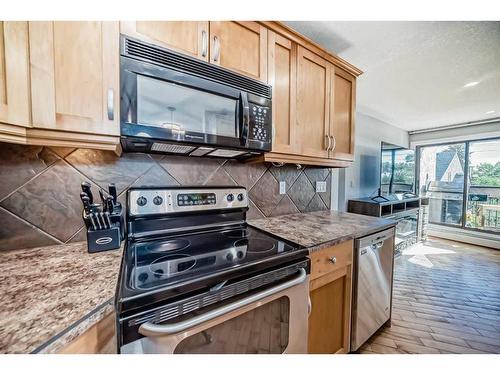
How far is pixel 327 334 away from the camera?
1147mm

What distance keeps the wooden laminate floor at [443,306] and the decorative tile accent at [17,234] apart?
6.90 ft

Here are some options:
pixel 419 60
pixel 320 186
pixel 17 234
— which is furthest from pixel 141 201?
pixel 419 60

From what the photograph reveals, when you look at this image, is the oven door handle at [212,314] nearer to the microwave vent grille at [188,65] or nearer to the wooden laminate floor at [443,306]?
the microwave vent grille at [188,65]

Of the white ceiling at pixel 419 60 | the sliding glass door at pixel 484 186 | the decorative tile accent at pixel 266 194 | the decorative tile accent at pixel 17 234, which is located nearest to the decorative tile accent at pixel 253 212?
the decorative tile accent at pixel 266 194

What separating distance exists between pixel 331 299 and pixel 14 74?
1.70 m

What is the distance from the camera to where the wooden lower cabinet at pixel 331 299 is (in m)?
1.05

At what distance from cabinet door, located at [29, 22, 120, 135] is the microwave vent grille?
0.08m

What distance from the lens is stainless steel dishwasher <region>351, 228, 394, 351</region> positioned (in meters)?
1.24

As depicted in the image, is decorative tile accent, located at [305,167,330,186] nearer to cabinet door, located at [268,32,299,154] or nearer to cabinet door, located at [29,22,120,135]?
cabinet door, located at [268,32,299,154]

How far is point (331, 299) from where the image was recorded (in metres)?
1.15

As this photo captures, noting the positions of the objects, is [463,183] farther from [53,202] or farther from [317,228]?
[53,202]

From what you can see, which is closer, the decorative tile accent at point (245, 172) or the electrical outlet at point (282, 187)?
the decorative tile accent at point (245, 172)

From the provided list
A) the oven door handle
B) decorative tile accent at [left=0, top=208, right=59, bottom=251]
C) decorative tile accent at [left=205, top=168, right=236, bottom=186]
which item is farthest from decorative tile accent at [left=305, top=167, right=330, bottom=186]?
decorative tile accent at [left=0, top=208, right=59, bottom=251]
